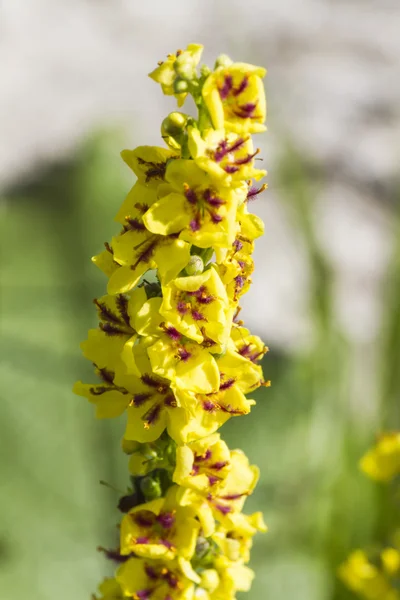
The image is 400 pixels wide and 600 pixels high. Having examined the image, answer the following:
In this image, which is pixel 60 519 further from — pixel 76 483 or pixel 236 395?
pixel 236 395

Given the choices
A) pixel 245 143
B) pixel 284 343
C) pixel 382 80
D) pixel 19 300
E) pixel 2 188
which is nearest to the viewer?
pixel 245 143

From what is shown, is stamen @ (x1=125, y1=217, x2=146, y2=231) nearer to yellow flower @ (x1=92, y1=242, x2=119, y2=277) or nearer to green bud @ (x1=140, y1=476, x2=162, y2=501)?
yellow flower @ (x1=92, y1=242, x2=119, y2=277)

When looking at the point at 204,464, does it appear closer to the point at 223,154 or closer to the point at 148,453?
the point at 148,453

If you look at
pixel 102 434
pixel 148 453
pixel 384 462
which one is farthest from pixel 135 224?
pixel 102 434

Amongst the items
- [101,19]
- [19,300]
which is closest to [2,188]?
[19,300]

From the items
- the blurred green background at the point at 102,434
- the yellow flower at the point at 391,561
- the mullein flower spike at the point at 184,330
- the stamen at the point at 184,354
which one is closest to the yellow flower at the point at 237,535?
the mullein flower spike at the point at 184,330

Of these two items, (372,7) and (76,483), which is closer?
(76,483)
